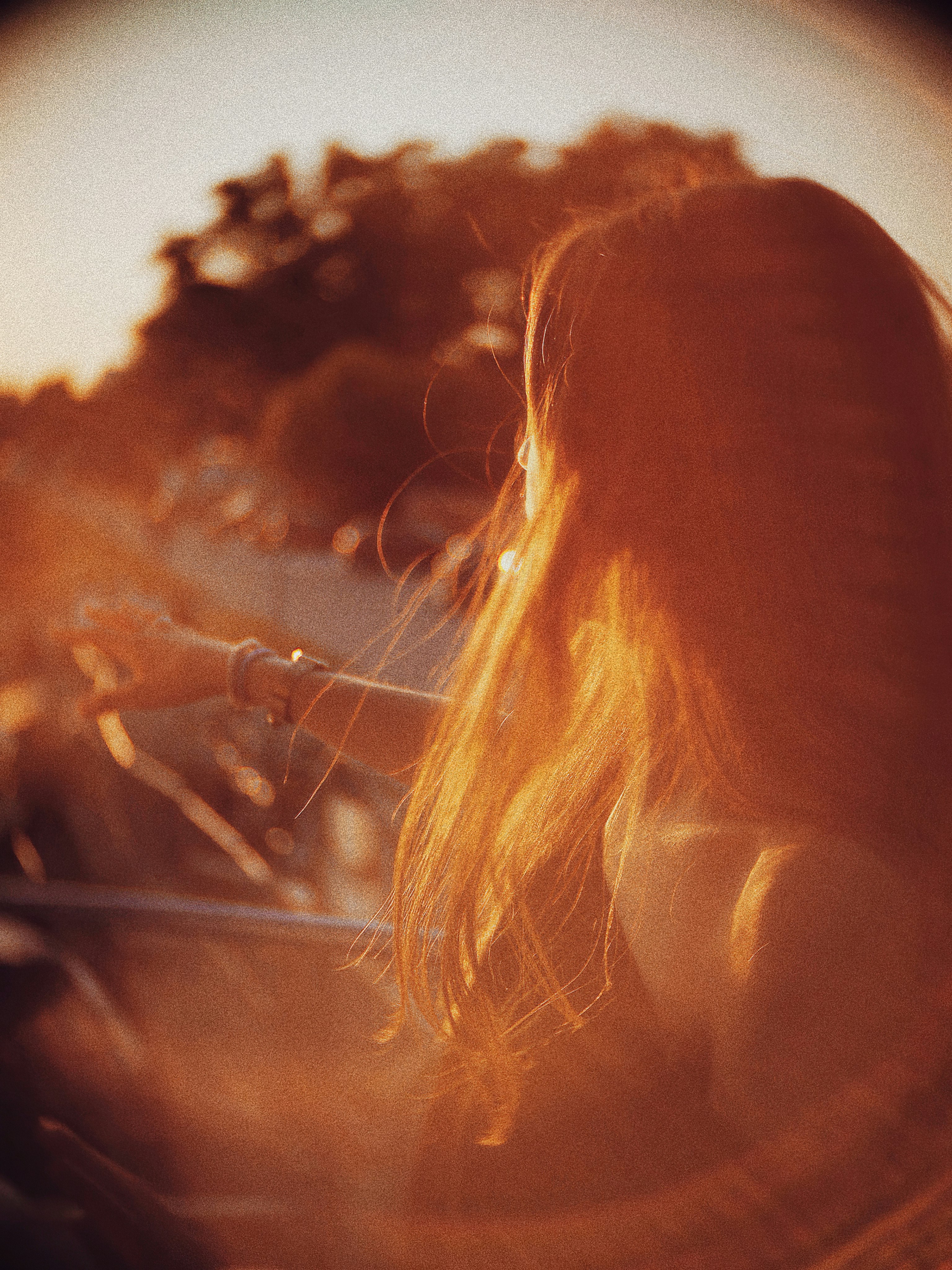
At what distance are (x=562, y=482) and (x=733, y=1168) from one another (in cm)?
91

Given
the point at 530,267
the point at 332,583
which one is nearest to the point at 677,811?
the point at 530,267

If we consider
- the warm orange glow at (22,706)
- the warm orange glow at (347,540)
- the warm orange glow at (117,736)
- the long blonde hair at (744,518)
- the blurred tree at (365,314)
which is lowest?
the warm orange glow at (22,706)

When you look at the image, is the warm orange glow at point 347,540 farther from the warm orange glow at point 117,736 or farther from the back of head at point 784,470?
the back of head at point 784,470

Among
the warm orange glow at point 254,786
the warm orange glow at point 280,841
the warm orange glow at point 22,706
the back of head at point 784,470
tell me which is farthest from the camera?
the warm orange glow at point 22,706

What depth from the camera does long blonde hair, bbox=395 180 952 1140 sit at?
111 centimetres

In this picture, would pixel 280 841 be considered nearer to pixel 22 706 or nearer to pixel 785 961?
pixel 22 706

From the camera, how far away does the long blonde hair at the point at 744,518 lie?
111 centimetres

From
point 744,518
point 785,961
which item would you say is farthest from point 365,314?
point 785,961

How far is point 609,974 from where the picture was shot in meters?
1.31

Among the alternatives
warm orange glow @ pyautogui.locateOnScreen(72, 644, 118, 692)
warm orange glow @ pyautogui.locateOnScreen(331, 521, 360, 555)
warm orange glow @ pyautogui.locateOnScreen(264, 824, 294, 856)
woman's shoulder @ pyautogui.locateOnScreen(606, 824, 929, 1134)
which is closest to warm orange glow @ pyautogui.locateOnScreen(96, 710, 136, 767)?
warm orange glow @ pyautogui.locateOnScreen(72, 644, 118, 692)

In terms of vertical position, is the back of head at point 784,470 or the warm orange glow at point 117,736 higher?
the back of head at point 784,470

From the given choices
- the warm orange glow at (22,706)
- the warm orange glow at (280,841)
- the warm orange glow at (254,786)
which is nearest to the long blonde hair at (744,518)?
the warm orange glow at (254,786)

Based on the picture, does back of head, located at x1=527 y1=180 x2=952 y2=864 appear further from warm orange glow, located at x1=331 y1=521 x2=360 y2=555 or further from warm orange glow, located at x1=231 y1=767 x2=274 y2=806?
warm orange glow, located at x1=331 y1=521 x2=360 y2=555

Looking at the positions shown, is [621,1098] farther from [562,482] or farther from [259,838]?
[259,838]
